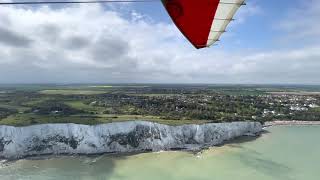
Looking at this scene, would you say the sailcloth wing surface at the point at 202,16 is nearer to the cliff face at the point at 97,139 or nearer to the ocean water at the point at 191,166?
the ocean water at the point at 191,166

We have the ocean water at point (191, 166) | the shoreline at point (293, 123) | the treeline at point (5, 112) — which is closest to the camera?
the ocean water at point (191, 166)

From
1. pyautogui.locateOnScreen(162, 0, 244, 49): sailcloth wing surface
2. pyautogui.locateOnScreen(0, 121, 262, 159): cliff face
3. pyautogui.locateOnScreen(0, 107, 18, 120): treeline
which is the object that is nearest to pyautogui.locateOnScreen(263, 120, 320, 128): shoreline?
pyautogui.locateOnScreen(0, 121, 262, 159): cliff face

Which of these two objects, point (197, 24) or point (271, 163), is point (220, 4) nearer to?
point (197, 24)

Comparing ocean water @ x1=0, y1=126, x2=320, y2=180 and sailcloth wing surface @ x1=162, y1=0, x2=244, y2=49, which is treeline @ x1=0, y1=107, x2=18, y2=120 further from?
sailcloth wing surface @ x1=162, y1=0, x2=244, y2=49

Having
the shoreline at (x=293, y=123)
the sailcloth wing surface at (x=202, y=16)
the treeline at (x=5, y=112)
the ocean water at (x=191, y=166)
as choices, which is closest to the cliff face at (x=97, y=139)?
the ocean water at (x=191, y=166)

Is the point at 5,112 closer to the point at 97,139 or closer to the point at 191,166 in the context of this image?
the point at 97,139

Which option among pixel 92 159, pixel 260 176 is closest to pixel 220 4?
pixel 260 176
